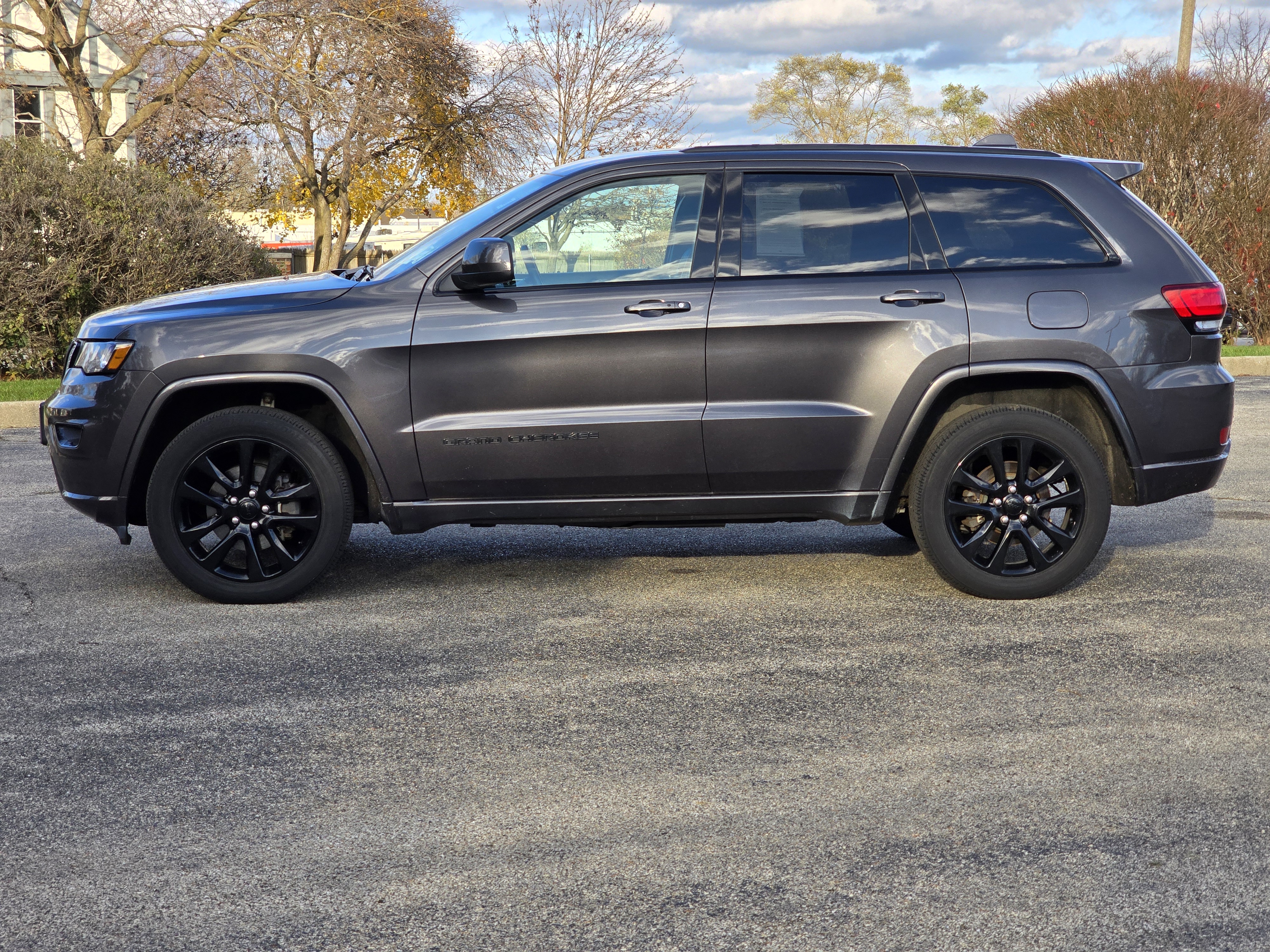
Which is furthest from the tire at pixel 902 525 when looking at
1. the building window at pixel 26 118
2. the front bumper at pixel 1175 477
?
the building window at pixel 26 118

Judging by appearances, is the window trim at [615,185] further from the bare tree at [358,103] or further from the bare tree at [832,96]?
the bare tree at [832,96]

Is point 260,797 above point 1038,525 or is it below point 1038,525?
below

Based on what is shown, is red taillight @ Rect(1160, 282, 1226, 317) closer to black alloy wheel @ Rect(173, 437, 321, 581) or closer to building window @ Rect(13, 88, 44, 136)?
black alloy wheel @ Rect(173, 437, 321, 581)

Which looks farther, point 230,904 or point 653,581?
point 653,581

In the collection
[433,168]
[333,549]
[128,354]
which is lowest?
[333,549]

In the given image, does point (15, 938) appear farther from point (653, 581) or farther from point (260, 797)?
point (653, 581)

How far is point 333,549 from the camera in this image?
17.4 ft

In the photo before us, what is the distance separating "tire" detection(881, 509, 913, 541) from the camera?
660 centimetres

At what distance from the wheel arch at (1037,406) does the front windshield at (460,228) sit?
1.89m

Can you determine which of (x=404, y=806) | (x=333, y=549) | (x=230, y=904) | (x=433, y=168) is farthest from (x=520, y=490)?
(x=433, y=168)

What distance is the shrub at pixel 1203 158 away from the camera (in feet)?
58.1

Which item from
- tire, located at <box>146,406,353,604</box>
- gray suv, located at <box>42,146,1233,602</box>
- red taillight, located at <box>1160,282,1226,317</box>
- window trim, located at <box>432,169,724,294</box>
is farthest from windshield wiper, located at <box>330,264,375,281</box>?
red taillight, located at <box>1160,282,1226,317</box>

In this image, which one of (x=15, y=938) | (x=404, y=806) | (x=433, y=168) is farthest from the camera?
(x=433, y=168)

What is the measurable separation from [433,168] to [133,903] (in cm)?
2554
